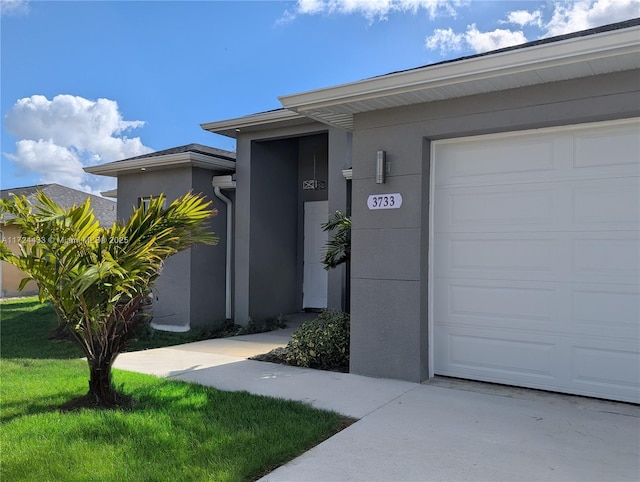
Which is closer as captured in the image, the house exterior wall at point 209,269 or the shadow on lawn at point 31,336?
the shadow on lawn at point 31,336

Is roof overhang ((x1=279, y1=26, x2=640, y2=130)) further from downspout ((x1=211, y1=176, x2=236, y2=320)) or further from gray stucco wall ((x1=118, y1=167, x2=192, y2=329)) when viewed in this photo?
gray stucco wall ((x1=118, y1=167, x2=192, y2=329))

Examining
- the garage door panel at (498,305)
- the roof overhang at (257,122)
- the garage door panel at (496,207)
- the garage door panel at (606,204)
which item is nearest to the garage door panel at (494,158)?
the garage door panel at (496,207)

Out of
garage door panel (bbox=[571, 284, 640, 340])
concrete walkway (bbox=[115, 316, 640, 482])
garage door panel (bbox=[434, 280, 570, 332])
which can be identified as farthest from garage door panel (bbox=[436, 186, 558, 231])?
concrete walkway (bbox=[115, 316, 640, 482])

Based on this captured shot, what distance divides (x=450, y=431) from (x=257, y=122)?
678 centimetres

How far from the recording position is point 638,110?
4.23 metres

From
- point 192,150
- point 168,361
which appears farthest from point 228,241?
point 168,361

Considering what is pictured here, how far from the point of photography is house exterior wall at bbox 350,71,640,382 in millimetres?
4949

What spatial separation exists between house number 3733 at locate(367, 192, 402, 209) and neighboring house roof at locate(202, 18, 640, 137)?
1029 millimetres

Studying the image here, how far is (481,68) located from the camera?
448cm

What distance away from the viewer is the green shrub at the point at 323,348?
245 inches

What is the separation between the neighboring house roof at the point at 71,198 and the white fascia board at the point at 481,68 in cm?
1679

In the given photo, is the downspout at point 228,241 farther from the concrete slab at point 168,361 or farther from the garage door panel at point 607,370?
the garage door panel at point 607,370

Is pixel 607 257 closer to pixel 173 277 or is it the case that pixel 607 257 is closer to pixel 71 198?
pixel 173 277

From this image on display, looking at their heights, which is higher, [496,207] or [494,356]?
[496,207]
